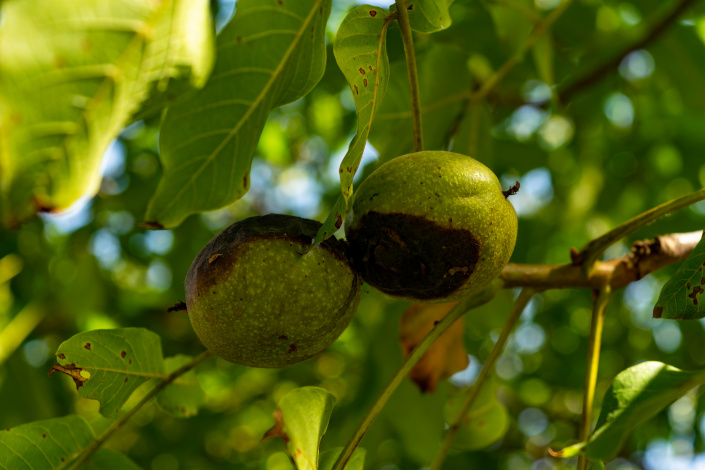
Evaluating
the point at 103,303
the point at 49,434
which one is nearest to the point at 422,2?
the point at 49,434

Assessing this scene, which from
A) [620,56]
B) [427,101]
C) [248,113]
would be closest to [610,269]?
[427,101]

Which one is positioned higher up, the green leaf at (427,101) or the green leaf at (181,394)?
the green leaf at (427,101)

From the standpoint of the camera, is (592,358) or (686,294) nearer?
(686,294)

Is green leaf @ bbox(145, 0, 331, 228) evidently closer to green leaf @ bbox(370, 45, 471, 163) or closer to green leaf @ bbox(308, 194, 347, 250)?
green leaf @ bbox(308, 194, 347, 250)

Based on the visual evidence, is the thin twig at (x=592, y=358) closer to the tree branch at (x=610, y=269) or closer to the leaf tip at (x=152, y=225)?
the tree branch at (x=610, y=269)

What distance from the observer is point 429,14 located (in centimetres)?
119

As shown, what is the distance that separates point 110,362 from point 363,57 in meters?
0.85

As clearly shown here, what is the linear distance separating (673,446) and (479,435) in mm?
2879

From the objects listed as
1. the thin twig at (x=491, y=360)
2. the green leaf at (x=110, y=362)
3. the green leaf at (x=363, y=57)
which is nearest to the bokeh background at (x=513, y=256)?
the thin twig at (x=491, y=360)

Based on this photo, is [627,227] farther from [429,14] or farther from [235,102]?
[235,102]

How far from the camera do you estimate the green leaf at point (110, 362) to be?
1.29 metres

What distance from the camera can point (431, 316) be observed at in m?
1.85

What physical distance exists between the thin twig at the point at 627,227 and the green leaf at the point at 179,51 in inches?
38.6

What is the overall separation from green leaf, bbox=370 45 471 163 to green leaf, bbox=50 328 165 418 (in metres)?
0.95
